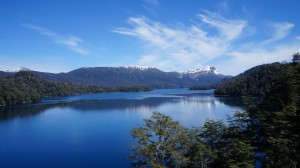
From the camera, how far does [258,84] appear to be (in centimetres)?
13350

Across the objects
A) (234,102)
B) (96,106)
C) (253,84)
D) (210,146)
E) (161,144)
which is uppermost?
(253,84)

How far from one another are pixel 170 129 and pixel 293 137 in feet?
33.4

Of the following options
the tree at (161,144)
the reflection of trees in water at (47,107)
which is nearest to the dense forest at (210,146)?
the tree at (161,144)

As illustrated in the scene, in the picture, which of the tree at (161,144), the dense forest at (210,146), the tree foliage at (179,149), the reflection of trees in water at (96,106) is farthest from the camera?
the reflection of trees in water at (96,106)

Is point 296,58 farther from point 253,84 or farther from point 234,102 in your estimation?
point 253,84

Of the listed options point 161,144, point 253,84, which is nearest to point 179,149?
point 161,144

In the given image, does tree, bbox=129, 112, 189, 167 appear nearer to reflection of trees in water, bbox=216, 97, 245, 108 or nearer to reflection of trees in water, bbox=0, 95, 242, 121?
reflection of trees in water, bbox=0, 95, 242, 121

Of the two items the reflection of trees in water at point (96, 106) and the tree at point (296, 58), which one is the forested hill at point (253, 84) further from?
the tree at point (296, 58)

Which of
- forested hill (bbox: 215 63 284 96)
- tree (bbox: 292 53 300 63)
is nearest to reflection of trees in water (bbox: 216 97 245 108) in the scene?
forested hill (bbox: 215 63 284 96)

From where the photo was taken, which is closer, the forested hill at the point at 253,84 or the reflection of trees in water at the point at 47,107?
the reflection of trees in water at the point at 47,107

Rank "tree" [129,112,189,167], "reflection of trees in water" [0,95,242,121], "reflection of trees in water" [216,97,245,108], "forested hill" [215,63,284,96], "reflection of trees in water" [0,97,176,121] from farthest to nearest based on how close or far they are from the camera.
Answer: "forested hill" [215,63,284,96]
"reflection of trees in water" [216,97,245,108]
"reflection of trees in water" [0,95,242,121]
"reflection of trees in water" [0,97,176,121]
"tree" [129,112,189,167]

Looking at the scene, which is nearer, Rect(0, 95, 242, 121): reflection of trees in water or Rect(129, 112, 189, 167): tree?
Rect(129, 112, 189, 167): tree

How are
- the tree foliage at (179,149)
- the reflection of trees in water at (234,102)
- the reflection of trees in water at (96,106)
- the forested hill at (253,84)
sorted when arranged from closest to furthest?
the tree foliage at (179,149) → the reflection of trees in water at (96,106) → the reflection of trees in water at (234,102) → the forested hill at (253,84)

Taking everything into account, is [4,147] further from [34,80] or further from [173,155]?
[34,80]
